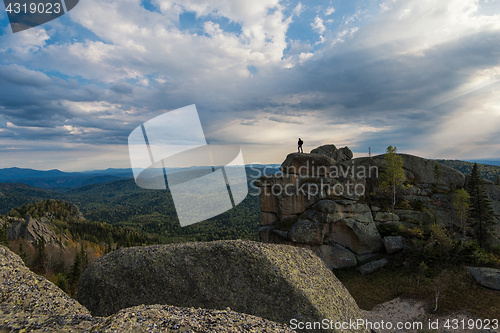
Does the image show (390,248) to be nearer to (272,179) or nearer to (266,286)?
(272,179)

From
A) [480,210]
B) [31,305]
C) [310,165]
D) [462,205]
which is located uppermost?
[310,165]

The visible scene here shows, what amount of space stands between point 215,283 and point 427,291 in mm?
20755

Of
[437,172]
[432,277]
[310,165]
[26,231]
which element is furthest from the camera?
[26,231]

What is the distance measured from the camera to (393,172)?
31516 mm

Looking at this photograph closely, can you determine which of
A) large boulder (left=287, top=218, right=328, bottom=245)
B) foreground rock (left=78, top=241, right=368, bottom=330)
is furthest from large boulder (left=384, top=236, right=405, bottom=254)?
foreground rock (left=78, top=241, right=368, bottom=330)

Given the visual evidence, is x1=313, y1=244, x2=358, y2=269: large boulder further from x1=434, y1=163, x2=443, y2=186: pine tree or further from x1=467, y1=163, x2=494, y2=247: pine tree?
x1=434, y1=163, x2=443, y2=186: pine tree

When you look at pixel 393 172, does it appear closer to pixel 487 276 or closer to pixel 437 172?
pixel 437 172

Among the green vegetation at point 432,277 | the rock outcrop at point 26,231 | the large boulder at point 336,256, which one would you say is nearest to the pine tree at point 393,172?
the green vegetation at point 432,277

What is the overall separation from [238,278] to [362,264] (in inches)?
853

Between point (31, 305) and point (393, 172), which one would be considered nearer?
point (31, 305)

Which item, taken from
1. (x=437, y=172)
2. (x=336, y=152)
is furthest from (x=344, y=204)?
(x=437, y=172)

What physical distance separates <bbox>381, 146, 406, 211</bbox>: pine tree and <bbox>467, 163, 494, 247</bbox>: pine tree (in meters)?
7.96

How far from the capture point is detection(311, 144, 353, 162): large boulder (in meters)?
39.9

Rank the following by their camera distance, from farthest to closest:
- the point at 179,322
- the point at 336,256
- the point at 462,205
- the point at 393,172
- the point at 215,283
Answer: the point at 393,172 < the point at 336,256 < the point at 462,205 < the point at 215,283 < the point at 179,322
